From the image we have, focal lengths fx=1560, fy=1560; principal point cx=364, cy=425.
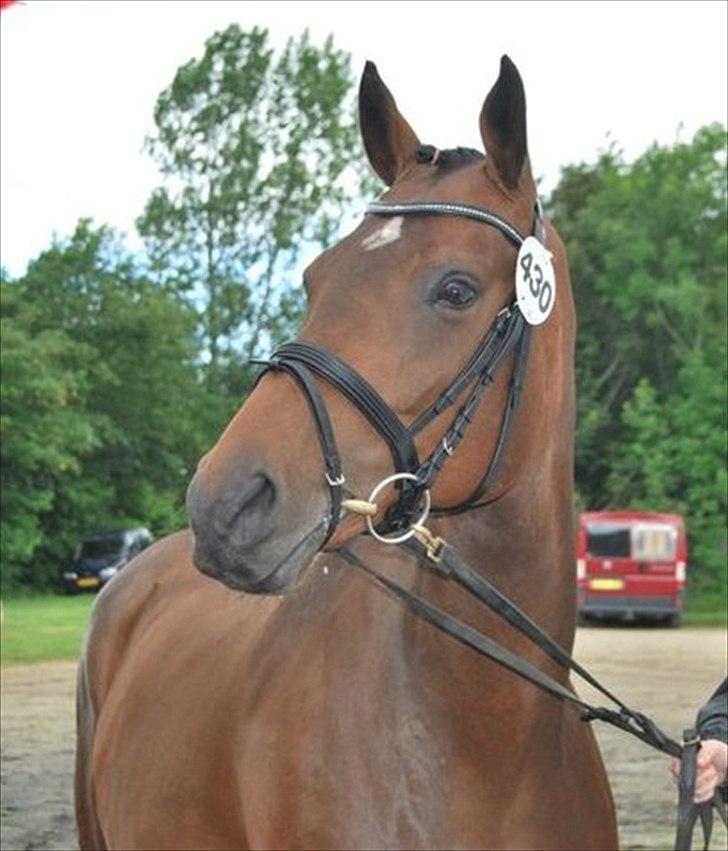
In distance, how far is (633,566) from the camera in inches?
1041

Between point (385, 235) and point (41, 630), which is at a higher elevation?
point (385, 235)

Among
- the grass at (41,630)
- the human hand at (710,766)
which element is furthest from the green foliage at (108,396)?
the human hand at (710,766)

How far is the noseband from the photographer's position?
2.88m

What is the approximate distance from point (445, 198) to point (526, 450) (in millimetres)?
552

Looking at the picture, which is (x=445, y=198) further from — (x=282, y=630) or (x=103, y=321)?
(x=103, y=321)

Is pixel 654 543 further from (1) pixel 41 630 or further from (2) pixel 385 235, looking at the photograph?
(2) pixel 385 235

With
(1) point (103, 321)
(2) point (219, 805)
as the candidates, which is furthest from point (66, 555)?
(2) point (219, 805)

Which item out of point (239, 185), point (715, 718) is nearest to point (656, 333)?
point (239, 185)

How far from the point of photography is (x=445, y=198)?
317cm

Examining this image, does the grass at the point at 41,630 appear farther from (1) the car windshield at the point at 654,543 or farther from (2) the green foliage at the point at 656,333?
(2) the green foliage at the point at 656,333

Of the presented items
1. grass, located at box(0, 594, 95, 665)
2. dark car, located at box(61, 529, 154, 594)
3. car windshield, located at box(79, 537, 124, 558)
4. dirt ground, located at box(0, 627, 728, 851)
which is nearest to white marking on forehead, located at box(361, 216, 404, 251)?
dirt ground, located at box(0, 627, 728, 851)

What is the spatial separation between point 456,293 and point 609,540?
24.2 m

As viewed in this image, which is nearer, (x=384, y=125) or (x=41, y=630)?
(x=384, y=125)

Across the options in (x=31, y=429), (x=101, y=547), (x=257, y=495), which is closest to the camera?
(x=257, y=495)
